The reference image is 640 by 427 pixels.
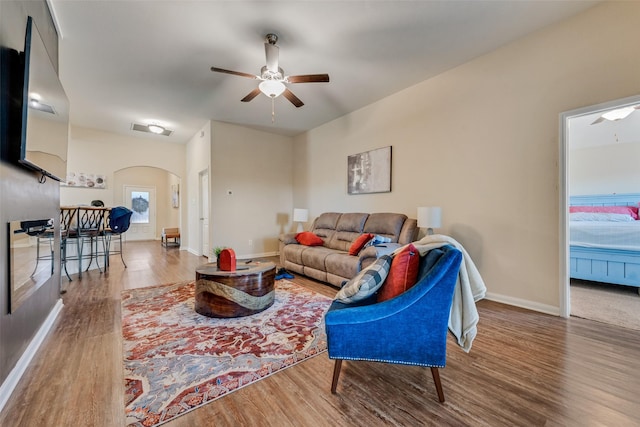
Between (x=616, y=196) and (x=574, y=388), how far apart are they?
4.56 m

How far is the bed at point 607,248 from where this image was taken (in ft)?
10.5

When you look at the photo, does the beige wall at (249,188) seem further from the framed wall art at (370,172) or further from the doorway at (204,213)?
the framed wall art at (370,172)

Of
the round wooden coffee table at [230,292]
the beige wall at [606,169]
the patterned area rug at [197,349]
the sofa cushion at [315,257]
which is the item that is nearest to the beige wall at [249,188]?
the sofa cushion at [315,257]

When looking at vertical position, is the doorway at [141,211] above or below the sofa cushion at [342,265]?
above

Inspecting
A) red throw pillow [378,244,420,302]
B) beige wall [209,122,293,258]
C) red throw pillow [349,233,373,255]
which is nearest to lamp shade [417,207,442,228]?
red throw pillow [349,233,373,255]

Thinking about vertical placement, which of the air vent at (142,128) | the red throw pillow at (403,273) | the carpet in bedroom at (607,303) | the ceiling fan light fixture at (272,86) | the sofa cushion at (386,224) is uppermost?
the air vent at (142,128)

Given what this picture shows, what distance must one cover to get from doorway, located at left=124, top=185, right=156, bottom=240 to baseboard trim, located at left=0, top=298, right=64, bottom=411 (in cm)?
771

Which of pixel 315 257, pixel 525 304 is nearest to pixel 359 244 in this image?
pixel 315 257

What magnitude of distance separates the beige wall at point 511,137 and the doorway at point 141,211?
9.14 metres

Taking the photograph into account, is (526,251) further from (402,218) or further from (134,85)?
(134,85)

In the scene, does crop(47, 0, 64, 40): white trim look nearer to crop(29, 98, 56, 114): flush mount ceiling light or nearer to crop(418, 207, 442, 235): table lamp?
crop(29, 98, 56, 114): flush mount ceiling light

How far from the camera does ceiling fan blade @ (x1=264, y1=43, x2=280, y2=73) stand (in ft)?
8.98

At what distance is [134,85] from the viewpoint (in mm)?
3934

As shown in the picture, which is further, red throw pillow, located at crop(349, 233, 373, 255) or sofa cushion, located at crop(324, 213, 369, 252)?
sofa cushion, located at crop(324, 213, 369, 252)
